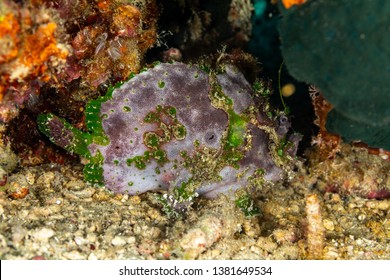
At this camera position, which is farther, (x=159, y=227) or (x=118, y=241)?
(x=159, y=227)

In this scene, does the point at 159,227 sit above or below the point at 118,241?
above

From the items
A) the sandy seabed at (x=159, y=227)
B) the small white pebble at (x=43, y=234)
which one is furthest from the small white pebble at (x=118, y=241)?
the small white pebble at (x=43, y=234)

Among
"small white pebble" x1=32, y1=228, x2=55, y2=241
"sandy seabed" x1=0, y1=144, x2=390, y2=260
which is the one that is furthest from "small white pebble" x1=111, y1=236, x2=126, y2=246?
"small white pebble" x1=32, y1=228, x2=55, y2=241

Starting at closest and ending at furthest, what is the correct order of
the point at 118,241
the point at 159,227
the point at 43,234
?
the point at 43,234 < the point at 118,241 < the point at 159,227

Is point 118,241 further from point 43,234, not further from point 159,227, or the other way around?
point 43,234

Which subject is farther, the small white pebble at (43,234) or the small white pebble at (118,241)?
the small white pebble at (118,241)

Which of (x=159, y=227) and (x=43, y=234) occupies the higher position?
(x=159, y=227)

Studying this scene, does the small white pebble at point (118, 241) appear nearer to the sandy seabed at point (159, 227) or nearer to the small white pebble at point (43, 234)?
the sandy seabed at point (159, 227)

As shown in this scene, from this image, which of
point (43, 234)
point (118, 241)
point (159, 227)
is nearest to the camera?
point (43, 234)

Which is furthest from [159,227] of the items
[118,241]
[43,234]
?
[43,234]

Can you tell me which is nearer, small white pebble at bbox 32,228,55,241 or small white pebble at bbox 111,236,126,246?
small white pebble at bbox 32,228,55,241

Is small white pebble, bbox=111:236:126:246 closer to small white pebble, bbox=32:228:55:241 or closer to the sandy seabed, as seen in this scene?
the sandy seabed
